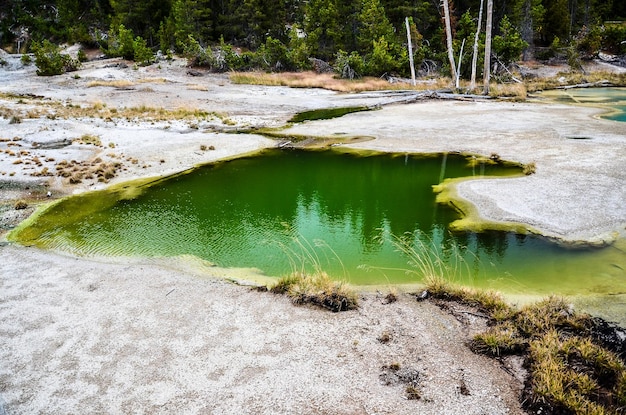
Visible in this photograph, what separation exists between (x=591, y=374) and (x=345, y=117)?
69.1 ft

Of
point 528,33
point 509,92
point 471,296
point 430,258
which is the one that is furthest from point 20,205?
point 528,33

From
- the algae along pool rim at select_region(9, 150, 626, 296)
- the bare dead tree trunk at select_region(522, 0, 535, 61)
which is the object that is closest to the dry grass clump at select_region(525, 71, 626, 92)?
the bare dead tree trunk at select_region(522, 0, 535, 61)

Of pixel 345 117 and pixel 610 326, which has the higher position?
pixel 345 117

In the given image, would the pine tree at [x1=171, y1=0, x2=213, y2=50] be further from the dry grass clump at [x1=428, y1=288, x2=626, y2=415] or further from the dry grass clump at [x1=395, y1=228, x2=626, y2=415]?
the dry grass clump at [x1=428, y1=288, x2=626, y2=415]

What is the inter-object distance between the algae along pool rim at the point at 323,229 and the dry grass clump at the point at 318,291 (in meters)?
0.60

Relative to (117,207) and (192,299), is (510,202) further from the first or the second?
(117,207)

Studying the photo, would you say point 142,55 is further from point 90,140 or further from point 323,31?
point 90,140

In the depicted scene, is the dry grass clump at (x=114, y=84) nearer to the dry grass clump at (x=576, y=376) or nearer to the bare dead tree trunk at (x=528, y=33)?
the dry grass clump at (x=576, y=376)

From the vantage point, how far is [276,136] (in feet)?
64.3

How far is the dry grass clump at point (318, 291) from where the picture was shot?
609 cm

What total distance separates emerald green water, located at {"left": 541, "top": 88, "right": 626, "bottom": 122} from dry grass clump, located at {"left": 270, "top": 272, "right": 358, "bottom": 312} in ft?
69.2

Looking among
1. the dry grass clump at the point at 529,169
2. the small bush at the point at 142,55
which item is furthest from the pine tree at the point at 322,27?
the dry grass clump at the point at 529,169

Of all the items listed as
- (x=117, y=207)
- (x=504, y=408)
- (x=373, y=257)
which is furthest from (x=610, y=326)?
(x=117, y=207)

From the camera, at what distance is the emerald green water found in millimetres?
23080
